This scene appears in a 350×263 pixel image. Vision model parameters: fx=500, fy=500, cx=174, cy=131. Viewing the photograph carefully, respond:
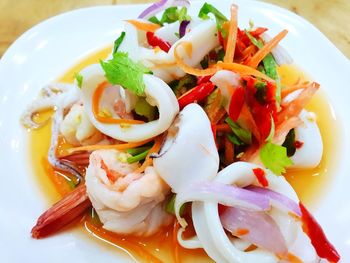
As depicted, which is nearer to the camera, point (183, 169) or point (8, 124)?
point (183, 169)

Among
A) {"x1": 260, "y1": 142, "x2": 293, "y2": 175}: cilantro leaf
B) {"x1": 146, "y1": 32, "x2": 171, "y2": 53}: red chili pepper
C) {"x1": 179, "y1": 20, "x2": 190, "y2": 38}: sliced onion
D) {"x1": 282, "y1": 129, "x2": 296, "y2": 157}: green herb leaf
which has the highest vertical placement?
{"x1": 179, "y1": 20, "x2": 190, "y2": 38}: sliced onion

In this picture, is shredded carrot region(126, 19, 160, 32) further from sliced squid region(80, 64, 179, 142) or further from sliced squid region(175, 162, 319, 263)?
sliced squid region(175, 162, 319, 263)

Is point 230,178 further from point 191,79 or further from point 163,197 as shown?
point 191,79

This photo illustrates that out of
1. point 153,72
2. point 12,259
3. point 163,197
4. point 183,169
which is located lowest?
point 12,259

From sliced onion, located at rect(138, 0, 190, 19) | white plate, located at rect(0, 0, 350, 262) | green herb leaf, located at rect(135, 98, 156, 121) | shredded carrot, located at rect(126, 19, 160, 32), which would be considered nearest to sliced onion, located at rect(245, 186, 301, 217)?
white plate, located at rect(0, 0, 350, 262)

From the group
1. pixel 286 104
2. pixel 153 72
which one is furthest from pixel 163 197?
pixel 286 104

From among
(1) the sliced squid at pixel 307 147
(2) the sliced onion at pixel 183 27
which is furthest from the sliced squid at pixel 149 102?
(1) the sliced squid at pixel 307 147
